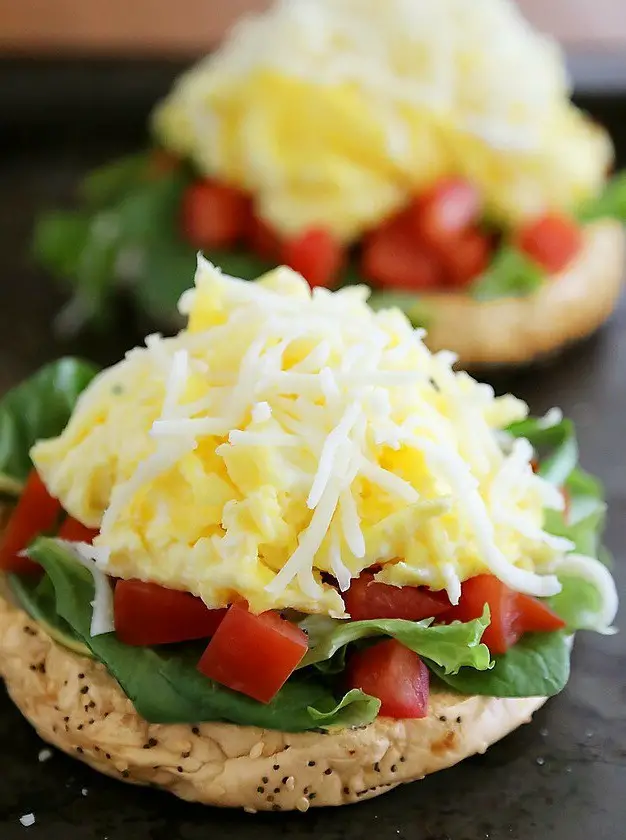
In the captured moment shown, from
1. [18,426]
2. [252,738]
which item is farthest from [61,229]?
[252,738]

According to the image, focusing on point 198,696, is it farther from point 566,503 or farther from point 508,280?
point 508,280

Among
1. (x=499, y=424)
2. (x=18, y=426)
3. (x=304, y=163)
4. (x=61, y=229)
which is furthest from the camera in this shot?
(x=61, y=229)

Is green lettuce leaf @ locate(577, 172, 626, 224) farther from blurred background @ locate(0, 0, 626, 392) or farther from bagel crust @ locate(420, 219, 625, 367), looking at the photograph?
blurred background @ locate(0, 0, 626, 392)

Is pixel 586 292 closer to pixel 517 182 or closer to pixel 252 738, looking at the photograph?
pixel 517 182

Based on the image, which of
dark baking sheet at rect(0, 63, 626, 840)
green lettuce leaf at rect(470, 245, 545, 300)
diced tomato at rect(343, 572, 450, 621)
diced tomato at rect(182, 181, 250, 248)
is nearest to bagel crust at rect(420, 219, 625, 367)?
green lettuce leaf at rect(470, 245, 545, 300)

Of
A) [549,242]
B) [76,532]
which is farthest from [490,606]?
[549,242]
